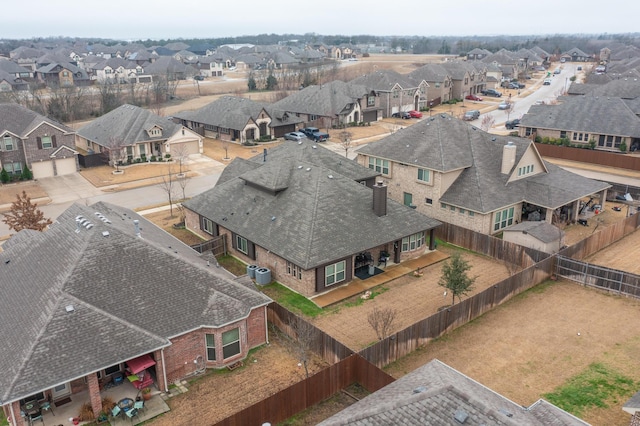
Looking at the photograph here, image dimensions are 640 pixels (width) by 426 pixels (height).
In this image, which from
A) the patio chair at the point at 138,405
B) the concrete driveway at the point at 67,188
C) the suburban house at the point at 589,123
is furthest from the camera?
the suburban house at the point at 589,123

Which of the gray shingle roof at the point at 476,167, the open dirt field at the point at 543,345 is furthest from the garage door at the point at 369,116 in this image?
the open dirt field at the point at 543,345

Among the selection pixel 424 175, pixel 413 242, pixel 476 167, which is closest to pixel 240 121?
pixel 424 175

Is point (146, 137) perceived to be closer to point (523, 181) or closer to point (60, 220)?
point (60, 220)

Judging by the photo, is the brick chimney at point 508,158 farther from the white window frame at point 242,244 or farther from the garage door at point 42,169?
the garage door at point 42,169

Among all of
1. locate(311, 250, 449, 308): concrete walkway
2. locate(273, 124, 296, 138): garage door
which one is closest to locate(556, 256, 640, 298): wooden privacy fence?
locate(311, 250, 449, 308): concrete walkway

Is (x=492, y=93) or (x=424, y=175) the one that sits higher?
(x=492, y=93)

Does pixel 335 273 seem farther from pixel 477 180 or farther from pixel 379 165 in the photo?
pixel 379 165

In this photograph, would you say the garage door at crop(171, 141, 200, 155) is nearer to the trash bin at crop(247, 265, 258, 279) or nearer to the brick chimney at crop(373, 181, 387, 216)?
the trash bin at crop(247, 265, 258, 279)
